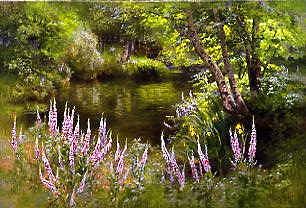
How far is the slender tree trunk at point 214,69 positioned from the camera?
26.3 ft

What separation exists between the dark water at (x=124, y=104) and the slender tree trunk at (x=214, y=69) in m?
0.70

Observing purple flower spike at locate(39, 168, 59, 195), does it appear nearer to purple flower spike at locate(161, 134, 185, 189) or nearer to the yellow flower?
purple flower spike at locate(161, 134, 185, 189)

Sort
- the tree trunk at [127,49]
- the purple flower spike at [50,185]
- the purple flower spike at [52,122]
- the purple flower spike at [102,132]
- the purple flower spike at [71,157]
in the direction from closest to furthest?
1. the purple flower spike at [50,185]
2. the purple flower spike at [71,157]
3. the purple flower spike at [102,132]
4. the purple flower spike at [52,122]
5. the tree trunk at [127,49]

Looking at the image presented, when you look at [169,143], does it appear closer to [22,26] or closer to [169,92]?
[169,92]

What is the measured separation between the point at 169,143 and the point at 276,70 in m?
2.16

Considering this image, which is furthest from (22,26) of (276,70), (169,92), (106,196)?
(276,70)

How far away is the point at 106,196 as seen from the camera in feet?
22.7

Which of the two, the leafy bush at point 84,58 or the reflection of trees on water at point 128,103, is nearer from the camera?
the reflection of trees on water at point 128,103

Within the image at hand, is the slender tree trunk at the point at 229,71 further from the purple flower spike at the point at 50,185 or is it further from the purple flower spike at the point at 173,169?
the purple flower spike at the point at 50,185

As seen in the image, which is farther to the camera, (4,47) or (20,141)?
(4,47)

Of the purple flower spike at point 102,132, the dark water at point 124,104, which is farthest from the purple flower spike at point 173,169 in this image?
the dark water at point 124,104

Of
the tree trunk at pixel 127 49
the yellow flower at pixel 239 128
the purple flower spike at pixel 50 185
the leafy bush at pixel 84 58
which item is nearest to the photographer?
the purple flower spike at pixel 50 185

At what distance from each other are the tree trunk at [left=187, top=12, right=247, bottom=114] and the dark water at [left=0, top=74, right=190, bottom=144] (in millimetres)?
698

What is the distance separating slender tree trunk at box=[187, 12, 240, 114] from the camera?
801 cm
